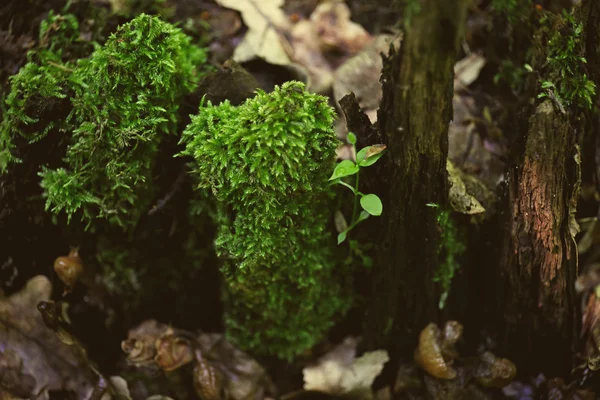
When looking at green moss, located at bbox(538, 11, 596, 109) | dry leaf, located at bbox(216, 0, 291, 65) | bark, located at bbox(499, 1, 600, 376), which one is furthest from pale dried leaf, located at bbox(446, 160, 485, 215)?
dry leaf, located at bbox(216, 0, 291, 65)

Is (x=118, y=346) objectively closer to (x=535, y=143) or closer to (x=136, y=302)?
(x=136, y=302)

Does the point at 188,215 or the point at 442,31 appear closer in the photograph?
the point at 442,31

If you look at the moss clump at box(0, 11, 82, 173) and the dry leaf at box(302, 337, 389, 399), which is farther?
the dry leaf at box(302, 337, 389, 399)

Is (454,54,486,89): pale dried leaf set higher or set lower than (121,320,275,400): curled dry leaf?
higher

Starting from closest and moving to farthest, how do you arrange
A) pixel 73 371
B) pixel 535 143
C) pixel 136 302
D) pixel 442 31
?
pixel 442 31, pixel 535 143, pixel 73 371, pixel 136 302

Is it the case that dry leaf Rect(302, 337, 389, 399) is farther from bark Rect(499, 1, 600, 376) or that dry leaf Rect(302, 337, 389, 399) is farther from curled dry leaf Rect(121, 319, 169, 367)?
curled dry leaf Rect(121, 319, 169, 367)

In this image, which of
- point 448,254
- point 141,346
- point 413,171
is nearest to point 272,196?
point 413,171

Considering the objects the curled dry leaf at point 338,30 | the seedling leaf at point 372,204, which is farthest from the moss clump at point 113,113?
the curled dry leaf at point 338,30

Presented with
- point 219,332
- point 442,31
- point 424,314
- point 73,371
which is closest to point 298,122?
point 442,31
